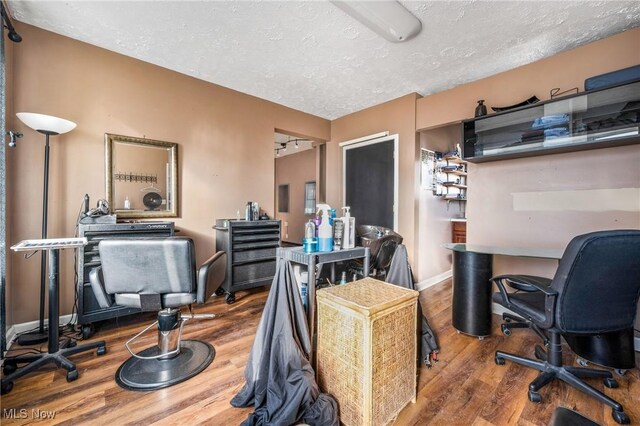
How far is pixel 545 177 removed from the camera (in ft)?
8.89

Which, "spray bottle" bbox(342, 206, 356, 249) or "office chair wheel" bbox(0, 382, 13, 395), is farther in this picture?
"spray bottle" bbox(342, 206, 356, 249)

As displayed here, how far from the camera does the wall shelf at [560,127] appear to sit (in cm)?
212

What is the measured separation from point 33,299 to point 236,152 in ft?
8.37

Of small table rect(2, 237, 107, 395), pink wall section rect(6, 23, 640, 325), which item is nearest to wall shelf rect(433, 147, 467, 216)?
A: pink wall section rect(6, 23, 640, 325)

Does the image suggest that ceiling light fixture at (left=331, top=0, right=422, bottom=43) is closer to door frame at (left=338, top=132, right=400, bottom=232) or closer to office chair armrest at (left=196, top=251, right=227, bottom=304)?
door frame at (left=338, top=132, right=400, bottom=232)

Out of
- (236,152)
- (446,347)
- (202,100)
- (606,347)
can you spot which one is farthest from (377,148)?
(606,347)

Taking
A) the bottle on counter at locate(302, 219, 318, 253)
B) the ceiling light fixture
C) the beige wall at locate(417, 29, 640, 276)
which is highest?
the ceiling light fixture

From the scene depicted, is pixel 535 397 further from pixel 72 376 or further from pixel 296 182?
pixel 296 182

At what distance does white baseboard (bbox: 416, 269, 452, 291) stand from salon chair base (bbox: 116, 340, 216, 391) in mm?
2888

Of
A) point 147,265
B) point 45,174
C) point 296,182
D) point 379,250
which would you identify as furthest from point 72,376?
point 296,182

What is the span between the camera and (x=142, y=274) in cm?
169

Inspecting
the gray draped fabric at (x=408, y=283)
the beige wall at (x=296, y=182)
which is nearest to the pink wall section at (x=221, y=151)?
the gray draped fabric at (x=408, y=283)

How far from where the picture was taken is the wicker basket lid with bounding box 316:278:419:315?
1.27 metres

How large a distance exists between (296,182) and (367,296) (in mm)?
6430
